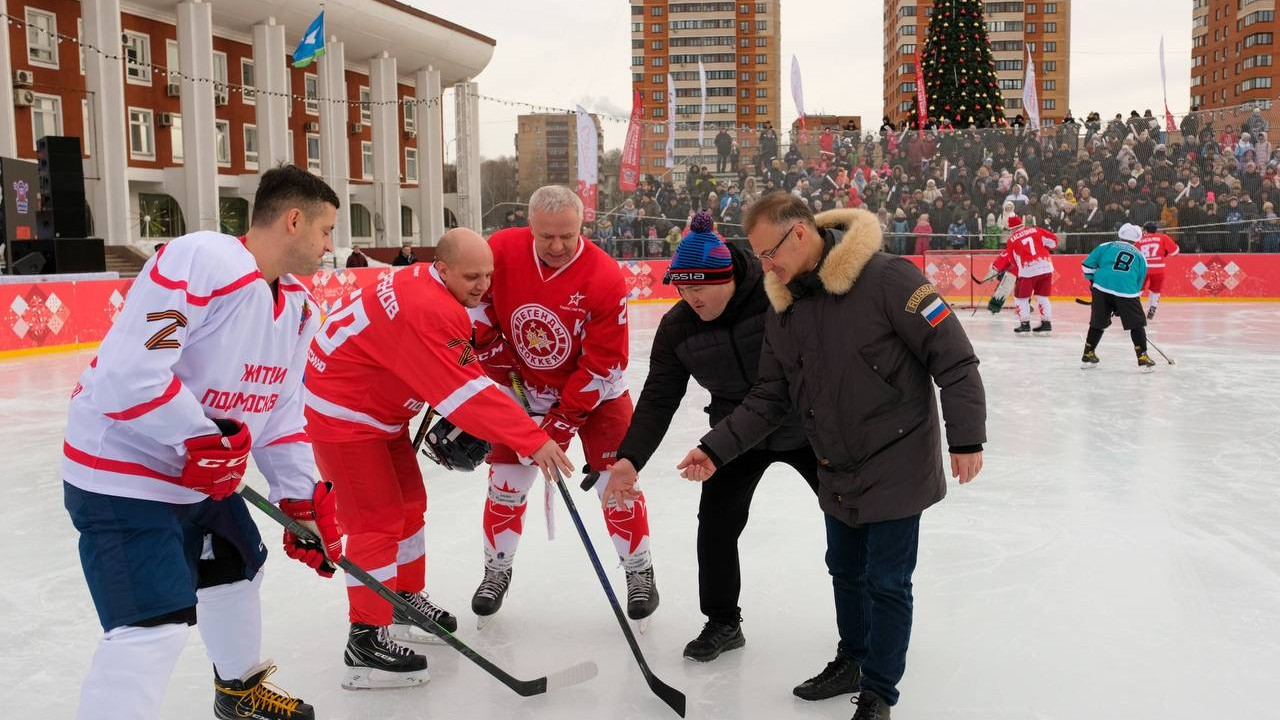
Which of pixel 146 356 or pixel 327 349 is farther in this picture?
pixel 327 349

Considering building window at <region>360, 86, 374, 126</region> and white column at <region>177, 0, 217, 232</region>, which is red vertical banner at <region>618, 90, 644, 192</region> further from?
building window at <region>360, 86, 374, 126</region>

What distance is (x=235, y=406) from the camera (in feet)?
7.21

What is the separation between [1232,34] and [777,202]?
9835 cm

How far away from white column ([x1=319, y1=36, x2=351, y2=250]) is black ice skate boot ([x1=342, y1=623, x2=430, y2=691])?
84.6 ft

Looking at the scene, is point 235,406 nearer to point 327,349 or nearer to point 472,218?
point 327,349

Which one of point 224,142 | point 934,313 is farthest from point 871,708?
point 224,142

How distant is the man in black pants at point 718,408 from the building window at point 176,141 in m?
25.2

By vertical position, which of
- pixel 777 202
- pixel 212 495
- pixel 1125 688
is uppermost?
pixel 777 202

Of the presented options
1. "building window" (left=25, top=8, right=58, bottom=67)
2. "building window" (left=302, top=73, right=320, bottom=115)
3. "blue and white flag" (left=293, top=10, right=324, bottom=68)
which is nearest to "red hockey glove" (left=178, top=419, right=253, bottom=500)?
"blue and white flag" (left=293, top=10, right=324, bottom=68)

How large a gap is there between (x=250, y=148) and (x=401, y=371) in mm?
27586

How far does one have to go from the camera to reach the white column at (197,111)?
2297 centimetres

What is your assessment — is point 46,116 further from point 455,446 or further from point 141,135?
point 455,446

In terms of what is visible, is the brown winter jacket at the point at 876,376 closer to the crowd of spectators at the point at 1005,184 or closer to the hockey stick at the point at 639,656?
the hockey stick at the point at 639,656

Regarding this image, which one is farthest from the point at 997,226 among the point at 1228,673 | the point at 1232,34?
the point at 1232,34
